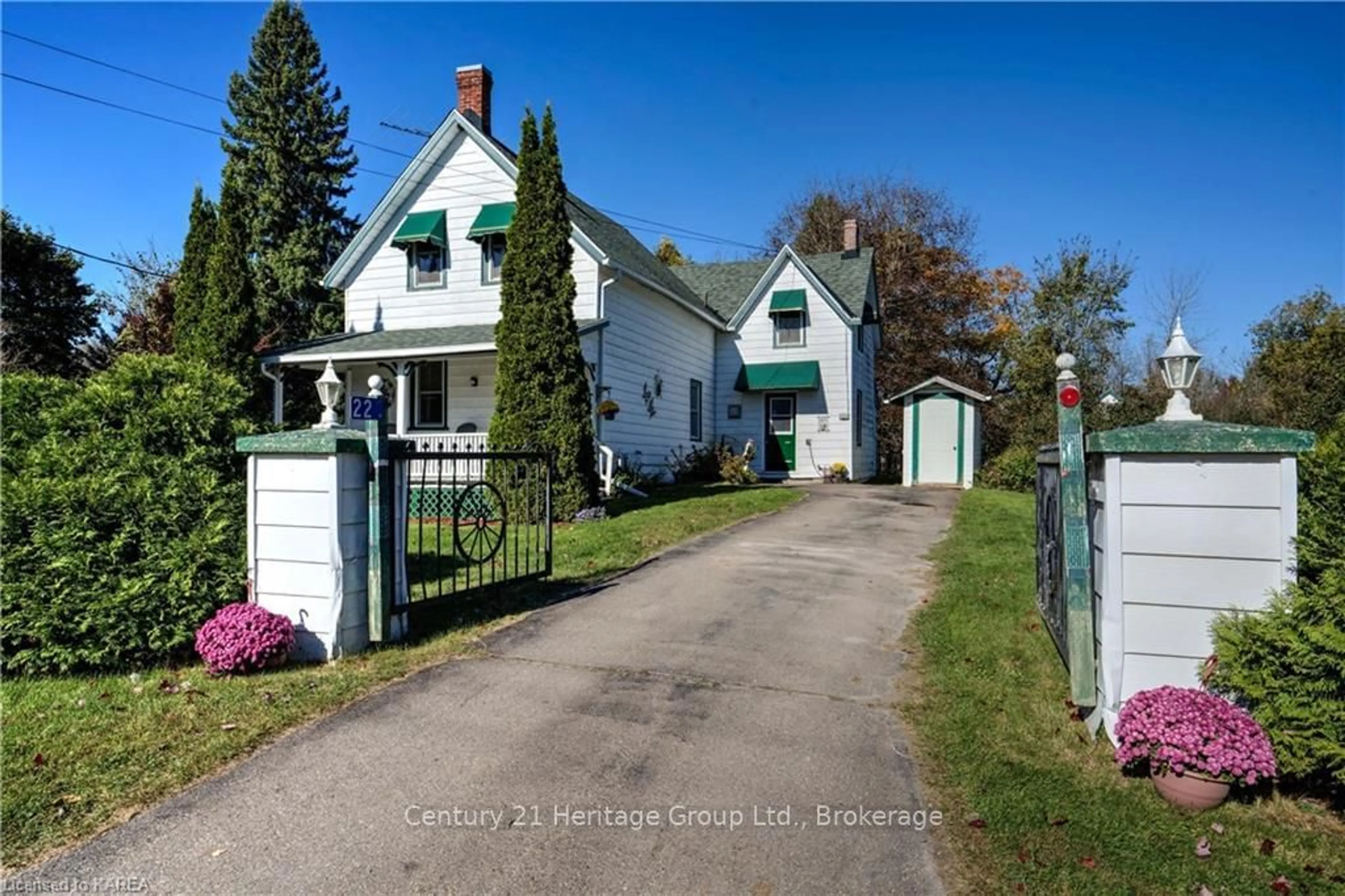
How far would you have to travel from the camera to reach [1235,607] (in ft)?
11.6

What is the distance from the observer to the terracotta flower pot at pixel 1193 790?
10.4ft

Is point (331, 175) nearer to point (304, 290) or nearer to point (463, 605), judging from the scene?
point (304, 290)

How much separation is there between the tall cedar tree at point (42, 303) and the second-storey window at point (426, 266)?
1132 centimetres

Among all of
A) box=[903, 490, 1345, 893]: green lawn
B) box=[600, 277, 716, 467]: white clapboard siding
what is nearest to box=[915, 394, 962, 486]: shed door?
box=[600, 277, 716, 467]: white clapboard siding

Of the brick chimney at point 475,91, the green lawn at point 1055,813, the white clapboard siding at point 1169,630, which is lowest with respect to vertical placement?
the green lawn at point 1055,813

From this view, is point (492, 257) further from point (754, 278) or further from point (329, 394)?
point (329, 394)

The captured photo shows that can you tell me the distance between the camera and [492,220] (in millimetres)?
16031

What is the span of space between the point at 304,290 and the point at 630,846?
2895 cm

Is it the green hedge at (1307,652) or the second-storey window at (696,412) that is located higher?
the second-storey window at (696,412)

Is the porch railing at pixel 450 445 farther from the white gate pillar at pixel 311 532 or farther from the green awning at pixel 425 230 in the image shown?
the white gate pillar at pixel 311 532

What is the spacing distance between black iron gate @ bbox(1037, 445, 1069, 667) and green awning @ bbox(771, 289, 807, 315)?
16.1 meters

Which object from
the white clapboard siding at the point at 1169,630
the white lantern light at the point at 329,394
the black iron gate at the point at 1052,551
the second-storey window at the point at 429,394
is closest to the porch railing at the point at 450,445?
the second-storey window at the point at 429,394

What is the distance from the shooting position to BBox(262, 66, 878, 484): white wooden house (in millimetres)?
15625

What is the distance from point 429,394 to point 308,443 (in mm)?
12026
